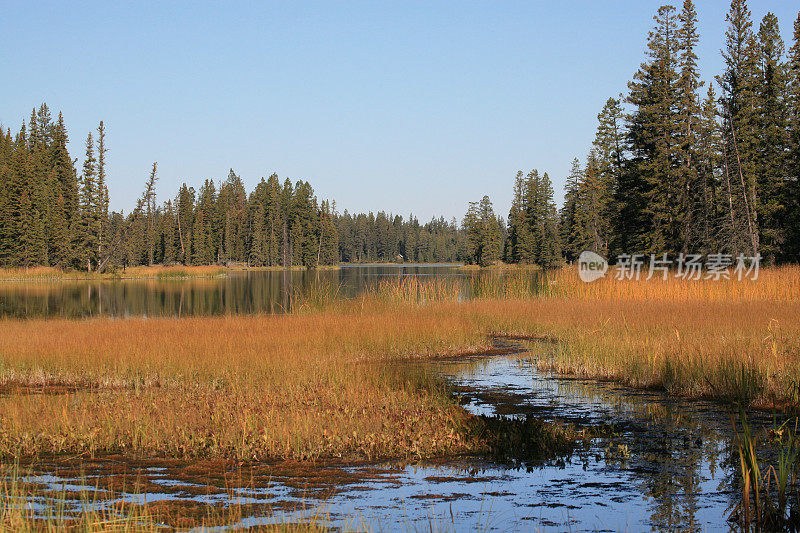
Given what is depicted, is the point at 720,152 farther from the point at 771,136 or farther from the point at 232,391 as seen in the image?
the point at 232,391

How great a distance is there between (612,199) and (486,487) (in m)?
53.1

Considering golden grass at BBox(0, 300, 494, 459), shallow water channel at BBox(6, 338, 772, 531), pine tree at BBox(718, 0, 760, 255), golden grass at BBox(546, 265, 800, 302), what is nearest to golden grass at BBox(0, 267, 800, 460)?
golden grass at BBox(0, 300, 494, 459)

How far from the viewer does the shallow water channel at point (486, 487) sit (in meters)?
5.78

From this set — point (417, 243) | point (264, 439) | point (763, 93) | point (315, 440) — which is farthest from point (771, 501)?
point (417, 243)

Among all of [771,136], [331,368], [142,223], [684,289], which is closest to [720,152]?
[771,136]

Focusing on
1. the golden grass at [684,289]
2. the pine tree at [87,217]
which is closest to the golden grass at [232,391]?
the golden grass at [684,289]

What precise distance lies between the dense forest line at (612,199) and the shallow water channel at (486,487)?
31.3 m

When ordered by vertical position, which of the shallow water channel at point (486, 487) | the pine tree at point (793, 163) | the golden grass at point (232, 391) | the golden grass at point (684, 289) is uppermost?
the pine tree at point (793, 163)

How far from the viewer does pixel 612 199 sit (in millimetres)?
56125

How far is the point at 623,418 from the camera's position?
31.9ft

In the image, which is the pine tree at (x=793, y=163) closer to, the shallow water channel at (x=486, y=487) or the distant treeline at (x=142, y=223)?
the shallow water channel at (x=486, y=487)

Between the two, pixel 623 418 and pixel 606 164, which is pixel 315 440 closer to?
pixel 623 418

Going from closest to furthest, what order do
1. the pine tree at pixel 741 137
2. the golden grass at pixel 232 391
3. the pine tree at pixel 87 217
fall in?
the golden grass at pixel 232 391, the pine tree at pixel 741 137, the pine tree at pixel 87 217

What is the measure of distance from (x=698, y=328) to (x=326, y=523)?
43.9 feet
